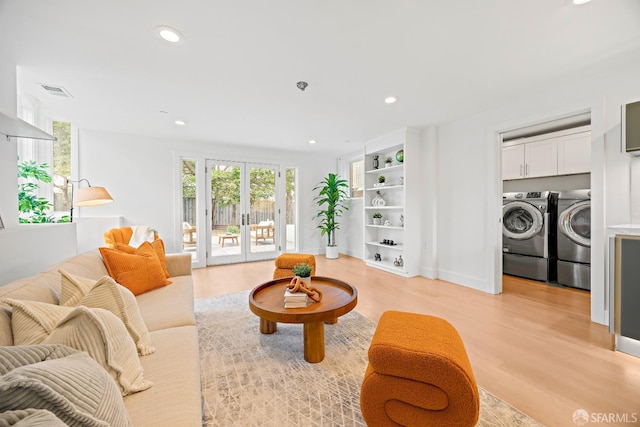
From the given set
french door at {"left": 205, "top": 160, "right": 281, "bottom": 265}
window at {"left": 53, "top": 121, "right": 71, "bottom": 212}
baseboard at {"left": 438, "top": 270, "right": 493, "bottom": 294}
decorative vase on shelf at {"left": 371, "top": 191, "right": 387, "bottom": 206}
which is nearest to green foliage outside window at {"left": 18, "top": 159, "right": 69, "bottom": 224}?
window at {"left": 53, "top": 121, "right": 71, "bottom": 212}

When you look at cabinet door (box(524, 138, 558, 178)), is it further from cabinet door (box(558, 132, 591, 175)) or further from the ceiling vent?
the ceiling vent

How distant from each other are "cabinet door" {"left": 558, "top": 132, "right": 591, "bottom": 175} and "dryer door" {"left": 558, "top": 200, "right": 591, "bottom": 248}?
51 cm

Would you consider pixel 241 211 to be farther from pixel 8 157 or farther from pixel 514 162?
pixel 514 162

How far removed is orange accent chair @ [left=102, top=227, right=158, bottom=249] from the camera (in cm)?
312

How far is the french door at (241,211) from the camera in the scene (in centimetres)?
507

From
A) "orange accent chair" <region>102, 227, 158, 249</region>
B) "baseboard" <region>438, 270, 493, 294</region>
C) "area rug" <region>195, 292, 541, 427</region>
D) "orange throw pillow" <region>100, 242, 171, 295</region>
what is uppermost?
"orange accent chair" <region>102, 227, 158, 249</region>

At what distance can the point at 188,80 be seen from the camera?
102 inches

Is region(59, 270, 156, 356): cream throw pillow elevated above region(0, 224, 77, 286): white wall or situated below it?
below

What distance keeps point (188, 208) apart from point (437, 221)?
446 cm

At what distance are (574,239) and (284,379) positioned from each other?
13.9 ft

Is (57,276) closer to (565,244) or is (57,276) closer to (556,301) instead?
(556,301)

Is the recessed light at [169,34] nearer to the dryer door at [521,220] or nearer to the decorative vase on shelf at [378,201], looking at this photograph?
the decorative vase on shelf at [378,201]

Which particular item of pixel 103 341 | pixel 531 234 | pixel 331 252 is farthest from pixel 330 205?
pixel 103 341

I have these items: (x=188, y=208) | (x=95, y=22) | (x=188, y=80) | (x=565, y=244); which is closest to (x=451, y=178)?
(x=565, y=244)
